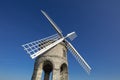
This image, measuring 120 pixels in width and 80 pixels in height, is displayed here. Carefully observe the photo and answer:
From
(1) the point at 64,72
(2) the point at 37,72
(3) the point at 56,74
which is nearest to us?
(3) the point at 56,74

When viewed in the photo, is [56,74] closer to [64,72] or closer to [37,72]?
[37,72]

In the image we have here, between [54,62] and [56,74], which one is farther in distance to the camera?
[54,62]

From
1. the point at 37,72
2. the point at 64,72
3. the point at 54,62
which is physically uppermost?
the point at 54,62

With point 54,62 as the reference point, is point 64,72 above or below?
below

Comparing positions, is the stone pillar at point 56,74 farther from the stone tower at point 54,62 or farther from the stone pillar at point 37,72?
the stone pillar at point 37,72

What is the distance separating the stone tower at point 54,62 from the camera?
18.2 m

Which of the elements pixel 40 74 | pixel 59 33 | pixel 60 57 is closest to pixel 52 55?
pixel 60 57

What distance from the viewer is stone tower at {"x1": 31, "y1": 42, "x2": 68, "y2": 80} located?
18.2 metres

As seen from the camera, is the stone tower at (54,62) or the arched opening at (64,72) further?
the arched opening at (64,72)

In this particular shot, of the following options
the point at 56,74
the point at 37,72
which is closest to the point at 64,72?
the point at 56,74

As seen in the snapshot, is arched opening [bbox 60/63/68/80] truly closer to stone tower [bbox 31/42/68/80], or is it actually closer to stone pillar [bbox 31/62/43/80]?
stone tower [bbox 31/42/68/80]

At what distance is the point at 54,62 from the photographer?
18812 millimetres

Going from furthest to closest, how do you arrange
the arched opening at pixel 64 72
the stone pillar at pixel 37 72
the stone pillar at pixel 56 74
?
the arched opening at pixel 64 72 < the stone pillar at pixel 37 72 < the stone pillar at pixel 56 74

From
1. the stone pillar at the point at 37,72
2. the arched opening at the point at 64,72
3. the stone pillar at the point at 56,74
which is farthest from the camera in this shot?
the arched opening at the point at 64,72
